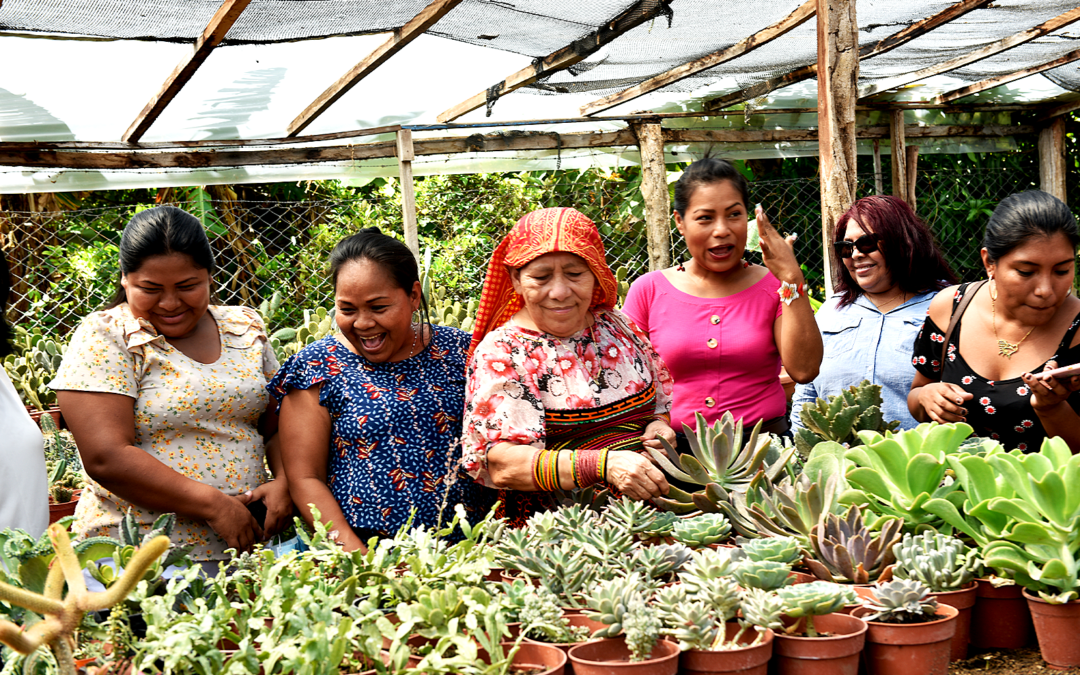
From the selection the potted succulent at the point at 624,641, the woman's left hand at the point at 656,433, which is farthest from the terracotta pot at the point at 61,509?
the potted succulent at the point at 624,641

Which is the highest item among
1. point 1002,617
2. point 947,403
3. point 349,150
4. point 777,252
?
point 349,150

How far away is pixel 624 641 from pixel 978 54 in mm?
5535

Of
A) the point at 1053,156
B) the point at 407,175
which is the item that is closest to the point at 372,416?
A: the point at 407,175

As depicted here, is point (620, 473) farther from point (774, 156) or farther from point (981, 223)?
point (981, 223)

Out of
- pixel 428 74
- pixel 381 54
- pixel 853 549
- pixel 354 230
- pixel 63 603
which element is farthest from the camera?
pixel 354 230

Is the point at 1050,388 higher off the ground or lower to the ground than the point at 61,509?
higher

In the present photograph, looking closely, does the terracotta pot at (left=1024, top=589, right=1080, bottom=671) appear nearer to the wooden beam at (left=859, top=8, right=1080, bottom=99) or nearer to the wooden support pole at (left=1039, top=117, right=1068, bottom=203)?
the wooden beam at (left=859, top=8, right=1080, bottom=99)

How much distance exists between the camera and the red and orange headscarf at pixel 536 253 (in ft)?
6.33

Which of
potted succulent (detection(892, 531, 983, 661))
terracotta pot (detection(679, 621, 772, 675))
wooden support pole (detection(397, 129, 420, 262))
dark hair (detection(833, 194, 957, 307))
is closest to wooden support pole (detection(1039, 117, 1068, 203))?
wooden support pole (detection(397, 129, 420, 262))

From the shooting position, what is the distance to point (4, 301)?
2.01 metres

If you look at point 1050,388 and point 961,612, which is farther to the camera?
point 1050,388

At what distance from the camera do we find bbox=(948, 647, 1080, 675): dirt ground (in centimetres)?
130

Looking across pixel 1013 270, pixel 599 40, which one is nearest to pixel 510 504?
pixel 1013 270

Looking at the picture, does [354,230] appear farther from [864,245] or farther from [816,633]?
[816,633]
